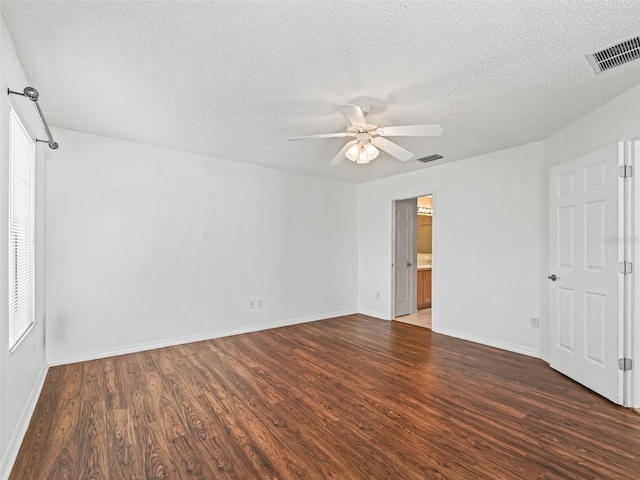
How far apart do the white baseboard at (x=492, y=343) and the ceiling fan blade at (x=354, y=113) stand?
11.1 ft

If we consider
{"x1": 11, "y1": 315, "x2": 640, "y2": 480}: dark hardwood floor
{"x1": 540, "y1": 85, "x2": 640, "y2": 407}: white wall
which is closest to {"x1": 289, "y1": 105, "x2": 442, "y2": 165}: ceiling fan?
{"x1": 540, "y1": 85, "x2": 640, "y2": 407}: white wall

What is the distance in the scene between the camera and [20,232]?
7.70ft

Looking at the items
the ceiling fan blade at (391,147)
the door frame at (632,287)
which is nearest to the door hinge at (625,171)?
the door frame at (632,287)

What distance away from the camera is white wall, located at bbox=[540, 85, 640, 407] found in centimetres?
250

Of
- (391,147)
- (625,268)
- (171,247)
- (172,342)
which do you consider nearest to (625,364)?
(625,268)

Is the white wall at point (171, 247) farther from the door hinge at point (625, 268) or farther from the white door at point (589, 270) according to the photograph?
the door hinge at point (625, 268)

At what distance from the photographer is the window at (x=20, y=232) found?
2.09 meters

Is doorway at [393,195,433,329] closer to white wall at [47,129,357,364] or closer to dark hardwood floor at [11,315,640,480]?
white wall at [47,129,357,364]

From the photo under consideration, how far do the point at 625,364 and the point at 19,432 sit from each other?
4573 mm

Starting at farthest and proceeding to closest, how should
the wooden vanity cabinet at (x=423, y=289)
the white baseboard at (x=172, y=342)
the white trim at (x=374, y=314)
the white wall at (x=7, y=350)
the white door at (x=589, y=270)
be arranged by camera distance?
1. the wooden vanity cabinet at (x=423, y=289)
2. the white trim at (x=374, y=314)
3. the white baseboard at (x=172, y=342)
4. the white door at (x=589, y=270)
5. the white wall at (x=7, y=350)

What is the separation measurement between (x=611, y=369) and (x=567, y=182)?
1784 mm

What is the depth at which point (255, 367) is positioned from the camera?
132 inches

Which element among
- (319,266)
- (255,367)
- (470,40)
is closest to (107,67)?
(470,40)

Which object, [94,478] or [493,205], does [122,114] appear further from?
[493,205]
